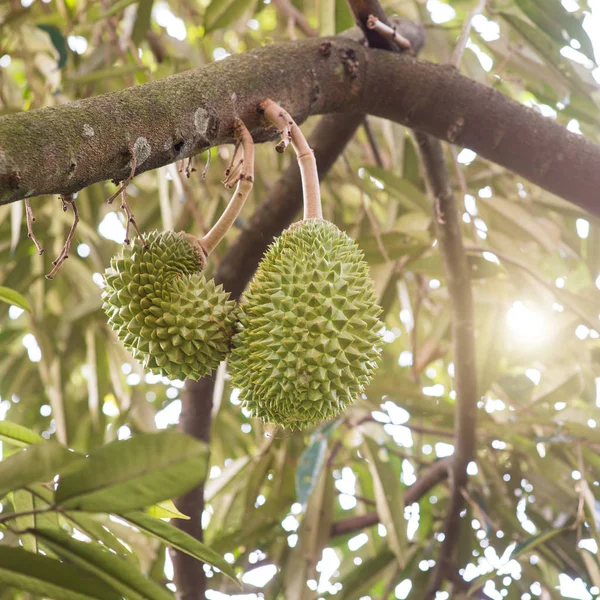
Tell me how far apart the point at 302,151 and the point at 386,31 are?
0.35m

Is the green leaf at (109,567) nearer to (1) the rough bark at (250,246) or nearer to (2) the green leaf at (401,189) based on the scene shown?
(1) the rough bark at (250,246)

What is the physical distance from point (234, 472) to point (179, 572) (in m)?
0.50

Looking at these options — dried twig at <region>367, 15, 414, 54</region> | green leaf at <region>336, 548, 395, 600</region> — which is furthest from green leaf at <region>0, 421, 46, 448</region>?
green leaf at <region>336, 548, 395, 600</region>

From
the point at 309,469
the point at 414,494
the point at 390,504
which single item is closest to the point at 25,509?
the point at 309,469

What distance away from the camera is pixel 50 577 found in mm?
663

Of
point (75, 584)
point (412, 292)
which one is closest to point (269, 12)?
point (412, 292)

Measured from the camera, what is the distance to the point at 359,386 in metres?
1.07

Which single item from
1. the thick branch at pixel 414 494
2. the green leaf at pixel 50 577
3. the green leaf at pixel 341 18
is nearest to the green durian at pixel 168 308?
the green leaf at pixel 50 577

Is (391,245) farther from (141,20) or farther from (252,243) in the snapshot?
(141,20)

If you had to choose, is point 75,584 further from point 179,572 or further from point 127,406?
point 127,406

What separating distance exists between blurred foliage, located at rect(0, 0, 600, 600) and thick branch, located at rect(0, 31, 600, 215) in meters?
0.30

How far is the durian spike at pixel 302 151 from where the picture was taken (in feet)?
3.31

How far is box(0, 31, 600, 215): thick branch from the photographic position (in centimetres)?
74

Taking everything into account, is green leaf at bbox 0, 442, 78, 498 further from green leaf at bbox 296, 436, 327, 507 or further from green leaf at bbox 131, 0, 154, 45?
green leaf at bbox 131, 0, 154, 45
